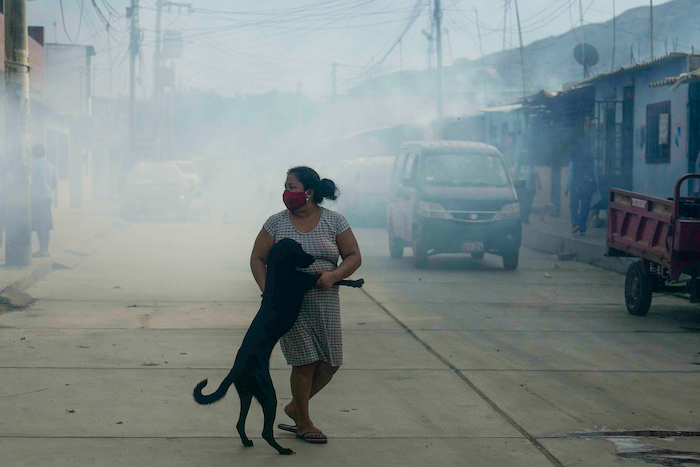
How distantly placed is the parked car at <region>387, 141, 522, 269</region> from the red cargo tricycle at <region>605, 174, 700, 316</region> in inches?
137

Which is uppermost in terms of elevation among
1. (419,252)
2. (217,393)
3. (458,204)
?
(458,204)

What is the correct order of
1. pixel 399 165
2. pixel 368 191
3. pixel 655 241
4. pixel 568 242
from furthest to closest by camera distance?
pixel 368 191, pixel 568 242, pixel 399 165, pixel 655 241

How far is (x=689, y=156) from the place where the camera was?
1656 cm

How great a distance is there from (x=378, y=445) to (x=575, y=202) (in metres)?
14.4

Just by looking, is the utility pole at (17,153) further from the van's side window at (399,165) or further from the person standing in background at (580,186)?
the person standing in background at (580,186)

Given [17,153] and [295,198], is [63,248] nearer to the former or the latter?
[17,153]

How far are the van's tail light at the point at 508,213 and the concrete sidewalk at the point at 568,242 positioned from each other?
1.51 meters

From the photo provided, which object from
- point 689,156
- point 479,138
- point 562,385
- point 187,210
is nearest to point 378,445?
point 562,385

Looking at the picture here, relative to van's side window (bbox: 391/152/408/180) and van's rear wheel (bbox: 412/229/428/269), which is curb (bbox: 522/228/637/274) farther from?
van's side window (bbox: 391/152/408/180)

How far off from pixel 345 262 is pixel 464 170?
10164 millimetres

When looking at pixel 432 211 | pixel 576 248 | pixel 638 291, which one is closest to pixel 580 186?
pixel 576 248

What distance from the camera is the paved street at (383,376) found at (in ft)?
15.6

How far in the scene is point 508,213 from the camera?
14.1m

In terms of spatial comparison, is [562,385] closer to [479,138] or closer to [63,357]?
[63,357]
